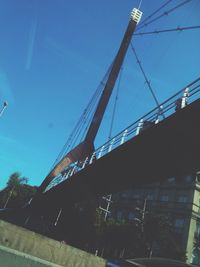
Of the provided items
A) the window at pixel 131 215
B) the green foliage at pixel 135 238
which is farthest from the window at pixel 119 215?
the green foliage at pixel 135 238

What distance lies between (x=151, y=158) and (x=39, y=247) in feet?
Result: 65.5

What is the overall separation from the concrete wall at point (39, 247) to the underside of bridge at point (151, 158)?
14.8 meters

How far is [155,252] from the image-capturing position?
71750mm

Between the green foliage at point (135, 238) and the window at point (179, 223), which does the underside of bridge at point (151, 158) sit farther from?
the window at point (179, 223)

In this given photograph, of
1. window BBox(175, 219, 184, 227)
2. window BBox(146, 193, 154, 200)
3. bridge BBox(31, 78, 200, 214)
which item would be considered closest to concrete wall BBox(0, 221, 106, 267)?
bridge BBox(31, 78, 200, 214)

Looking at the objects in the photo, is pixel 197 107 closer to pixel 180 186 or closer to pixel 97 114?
pixel 97 114

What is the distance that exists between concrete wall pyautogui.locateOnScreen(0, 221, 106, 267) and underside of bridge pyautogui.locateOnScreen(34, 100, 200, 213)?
14.8 meters

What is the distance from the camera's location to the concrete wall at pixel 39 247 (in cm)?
490

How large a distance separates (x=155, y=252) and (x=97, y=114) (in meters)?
35.4

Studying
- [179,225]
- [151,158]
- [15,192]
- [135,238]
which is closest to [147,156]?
[151,158]

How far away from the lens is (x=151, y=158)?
2461 centimetres

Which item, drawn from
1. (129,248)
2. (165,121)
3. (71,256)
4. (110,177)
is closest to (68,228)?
(129,248)

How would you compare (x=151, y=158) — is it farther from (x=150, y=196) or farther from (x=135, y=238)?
(x=150, y=196)

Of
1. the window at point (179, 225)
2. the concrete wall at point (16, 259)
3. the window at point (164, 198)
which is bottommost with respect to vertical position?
the concrete wall at point (16, 259)
